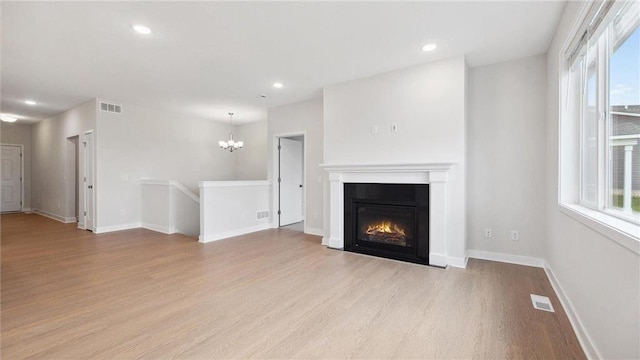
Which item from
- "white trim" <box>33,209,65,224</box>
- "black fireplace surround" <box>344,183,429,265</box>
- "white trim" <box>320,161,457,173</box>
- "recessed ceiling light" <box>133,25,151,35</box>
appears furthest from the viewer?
"white trim" <box>33,209,65,224</box>

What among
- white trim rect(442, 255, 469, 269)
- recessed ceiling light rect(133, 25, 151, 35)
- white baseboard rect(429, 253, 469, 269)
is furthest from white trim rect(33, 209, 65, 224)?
white trim rect(442, 255, 469, 269)

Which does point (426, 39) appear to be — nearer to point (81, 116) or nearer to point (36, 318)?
point (36, 318)

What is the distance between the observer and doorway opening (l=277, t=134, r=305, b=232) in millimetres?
6551

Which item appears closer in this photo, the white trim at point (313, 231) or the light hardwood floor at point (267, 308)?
the light hardwood floor at point (267, 308)

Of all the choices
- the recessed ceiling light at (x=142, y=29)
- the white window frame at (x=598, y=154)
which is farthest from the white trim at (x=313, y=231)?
the recessed ceiling light at (x=142, y=29)

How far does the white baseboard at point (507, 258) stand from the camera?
3.68 m

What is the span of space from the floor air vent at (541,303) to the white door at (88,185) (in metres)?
7.44

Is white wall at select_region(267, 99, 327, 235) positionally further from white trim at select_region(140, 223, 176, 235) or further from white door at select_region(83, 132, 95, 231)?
white door at select_region(83, 132, 95, 231)

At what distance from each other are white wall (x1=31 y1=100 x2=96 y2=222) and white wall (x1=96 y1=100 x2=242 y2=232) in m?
0.55

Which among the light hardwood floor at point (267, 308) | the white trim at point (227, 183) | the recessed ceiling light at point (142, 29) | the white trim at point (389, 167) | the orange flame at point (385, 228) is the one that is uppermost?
the recessed ceiling light at point (142, 29)

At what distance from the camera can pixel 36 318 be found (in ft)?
7.71

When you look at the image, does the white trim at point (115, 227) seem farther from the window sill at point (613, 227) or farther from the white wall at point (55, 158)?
the window sill at point (613, 227)

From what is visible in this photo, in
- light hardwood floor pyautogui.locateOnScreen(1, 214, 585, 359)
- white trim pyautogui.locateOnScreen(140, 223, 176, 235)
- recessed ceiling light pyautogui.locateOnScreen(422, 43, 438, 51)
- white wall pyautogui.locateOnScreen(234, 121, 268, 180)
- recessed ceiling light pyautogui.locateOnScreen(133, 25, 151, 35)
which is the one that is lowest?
light hardwood floor pyautogui.locateOnScreen(1, 214, 585, 359)

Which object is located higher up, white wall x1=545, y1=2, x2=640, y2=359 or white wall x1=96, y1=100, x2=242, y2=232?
white wall x1=96, y1=100, x2=242, y2=232
